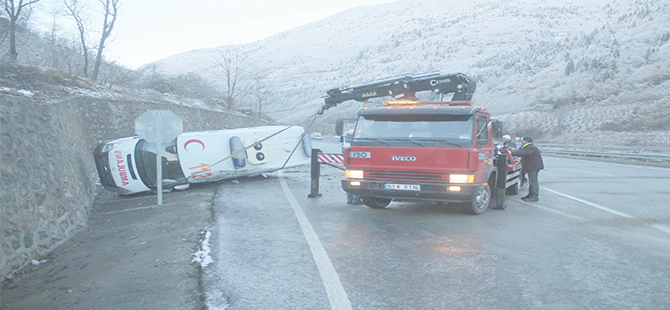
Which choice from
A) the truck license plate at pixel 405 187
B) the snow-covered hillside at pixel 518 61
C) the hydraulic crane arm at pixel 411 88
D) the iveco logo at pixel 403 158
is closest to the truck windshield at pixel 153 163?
the hydraulic crane arm at pixel 411 88

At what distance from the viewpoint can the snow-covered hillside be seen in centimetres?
4069

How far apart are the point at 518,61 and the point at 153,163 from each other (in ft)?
186

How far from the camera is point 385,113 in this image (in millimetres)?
8633

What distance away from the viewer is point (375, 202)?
9477 mm

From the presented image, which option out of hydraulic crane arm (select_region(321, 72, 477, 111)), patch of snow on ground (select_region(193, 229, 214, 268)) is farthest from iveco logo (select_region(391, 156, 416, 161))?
patch of snow on ground (select_region(193, 229, 214, 268))

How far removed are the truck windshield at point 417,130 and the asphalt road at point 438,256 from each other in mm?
1385

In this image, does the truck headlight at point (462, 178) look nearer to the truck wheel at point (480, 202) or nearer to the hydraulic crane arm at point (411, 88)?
the truck wheel at point (480, 202)

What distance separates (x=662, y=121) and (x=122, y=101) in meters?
36.1

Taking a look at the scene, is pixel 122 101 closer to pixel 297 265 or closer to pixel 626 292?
pixel 297 265

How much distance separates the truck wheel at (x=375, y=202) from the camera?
943 centimetres

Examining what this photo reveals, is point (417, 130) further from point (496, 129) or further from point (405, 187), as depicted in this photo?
point (496, 129)

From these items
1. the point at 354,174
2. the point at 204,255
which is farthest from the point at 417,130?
the point at 204,255

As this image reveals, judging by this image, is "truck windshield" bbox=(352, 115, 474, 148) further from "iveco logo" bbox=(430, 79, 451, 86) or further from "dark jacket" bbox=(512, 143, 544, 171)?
"dark jacket" bbox=(512, 143, 544, 171)

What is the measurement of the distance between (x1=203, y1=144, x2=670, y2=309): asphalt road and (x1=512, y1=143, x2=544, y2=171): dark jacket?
0.91 meters
